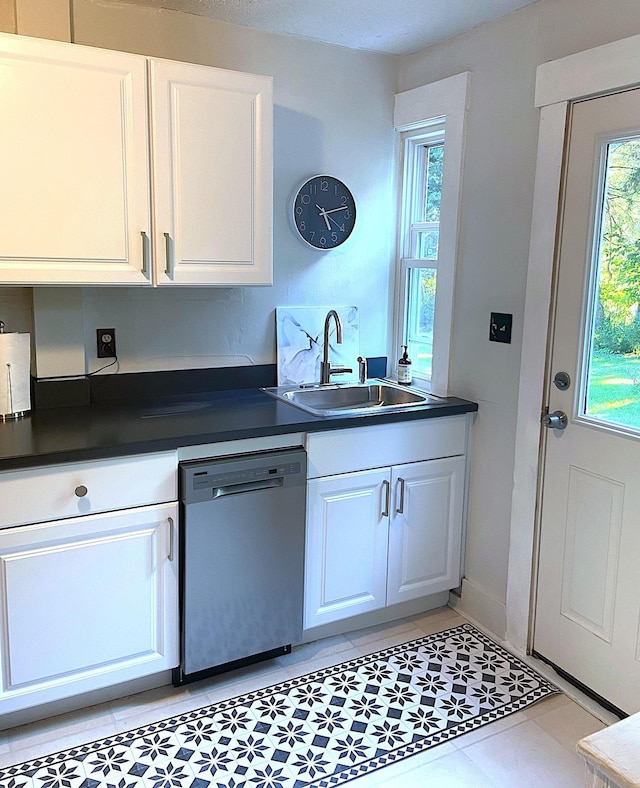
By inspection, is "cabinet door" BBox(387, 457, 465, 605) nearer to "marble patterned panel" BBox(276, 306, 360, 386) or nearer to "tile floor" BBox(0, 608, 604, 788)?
"tile floor" BBox(0, 608, 604, 788)

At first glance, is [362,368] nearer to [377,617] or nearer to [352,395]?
[352,395]

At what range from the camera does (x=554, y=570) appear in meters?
2.42

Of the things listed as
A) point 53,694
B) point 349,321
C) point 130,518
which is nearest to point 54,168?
point 130,518

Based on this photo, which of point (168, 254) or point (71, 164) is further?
point (168, 254)

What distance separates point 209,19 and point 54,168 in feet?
2.97

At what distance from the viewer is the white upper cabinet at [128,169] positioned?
2.05 m

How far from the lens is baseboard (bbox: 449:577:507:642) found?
266cm

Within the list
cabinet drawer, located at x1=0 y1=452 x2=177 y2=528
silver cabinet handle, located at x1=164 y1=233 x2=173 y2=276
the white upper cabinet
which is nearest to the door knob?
the white upper cabinet

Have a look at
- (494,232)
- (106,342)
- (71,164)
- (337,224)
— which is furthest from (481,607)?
(71,164)

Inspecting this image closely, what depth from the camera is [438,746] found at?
6.84 ft

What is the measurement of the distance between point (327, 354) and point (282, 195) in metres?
0.67

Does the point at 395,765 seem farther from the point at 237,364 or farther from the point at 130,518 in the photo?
the point at 237,364

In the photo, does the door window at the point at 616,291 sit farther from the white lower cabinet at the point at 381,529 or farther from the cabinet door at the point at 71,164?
the cabinet door at the point at 71,164

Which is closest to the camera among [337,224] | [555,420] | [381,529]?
[555,420]
